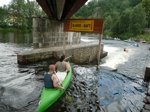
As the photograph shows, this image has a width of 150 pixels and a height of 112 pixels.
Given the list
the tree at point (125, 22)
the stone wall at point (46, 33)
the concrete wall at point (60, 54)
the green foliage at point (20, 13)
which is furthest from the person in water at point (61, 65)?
the tree at point (125, 22)

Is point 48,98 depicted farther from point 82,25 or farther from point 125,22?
point 125,22

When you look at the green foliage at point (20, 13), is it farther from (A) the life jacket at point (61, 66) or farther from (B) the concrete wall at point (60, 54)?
(A) the life jacket at point (61, 66)

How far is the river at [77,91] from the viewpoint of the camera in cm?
459

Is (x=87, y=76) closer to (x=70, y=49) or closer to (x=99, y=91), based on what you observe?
(x=99, y=91)

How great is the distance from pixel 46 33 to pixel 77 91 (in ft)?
21.8

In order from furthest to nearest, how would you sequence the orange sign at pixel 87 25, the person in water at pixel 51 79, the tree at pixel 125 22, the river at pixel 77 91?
1. the tree at pixel 125 22
2. the orange sign at pixel 87 25
3. the river at pixel 77 91
4. the person in water at pixel 51 79

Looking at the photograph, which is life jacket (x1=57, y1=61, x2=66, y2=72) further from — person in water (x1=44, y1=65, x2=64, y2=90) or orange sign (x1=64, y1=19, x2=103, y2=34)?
orange sign (x1=64, y1=19, x2=103, y2=34)

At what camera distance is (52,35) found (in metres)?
11.4

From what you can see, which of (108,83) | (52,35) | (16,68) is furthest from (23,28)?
(108,83)

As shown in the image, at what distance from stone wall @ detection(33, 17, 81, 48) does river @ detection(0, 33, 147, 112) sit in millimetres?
2845

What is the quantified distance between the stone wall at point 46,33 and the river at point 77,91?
284 centimetres

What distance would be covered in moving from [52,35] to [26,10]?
45910 mm

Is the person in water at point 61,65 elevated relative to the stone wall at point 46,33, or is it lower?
lower

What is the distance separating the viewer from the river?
4.59m
